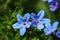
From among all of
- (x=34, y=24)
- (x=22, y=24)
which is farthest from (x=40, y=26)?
(x=22, y=24)

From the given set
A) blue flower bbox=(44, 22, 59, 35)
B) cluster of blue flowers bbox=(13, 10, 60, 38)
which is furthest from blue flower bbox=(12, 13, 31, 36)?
blue flower bbox=(44, 22, 59, 35)

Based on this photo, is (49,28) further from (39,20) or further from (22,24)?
(22,24)

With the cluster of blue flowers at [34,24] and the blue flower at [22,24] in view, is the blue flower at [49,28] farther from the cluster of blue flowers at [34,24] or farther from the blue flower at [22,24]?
the blue flower at [22,24]

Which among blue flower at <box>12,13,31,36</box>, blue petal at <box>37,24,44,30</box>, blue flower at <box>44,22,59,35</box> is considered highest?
blue flower at <box>12,13,31,36</box>

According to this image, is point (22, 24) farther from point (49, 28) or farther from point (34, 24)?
point (49, 28)

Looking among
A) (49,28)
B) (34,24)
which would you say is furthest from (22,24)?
(49,28)

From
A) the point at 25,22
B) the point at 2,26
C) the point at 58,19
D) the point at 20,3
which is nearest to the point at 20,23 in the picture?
the point at 25,22

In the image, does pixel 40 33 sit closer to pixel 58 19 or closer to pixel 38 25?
pixel 38 25

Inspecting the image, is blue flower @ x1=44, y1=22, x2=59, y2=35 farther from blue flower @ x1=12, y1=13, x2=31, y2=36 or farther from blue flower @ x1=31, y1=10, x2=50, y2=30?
blue flower @ x1=12, y1=13, x2=31, y2=36

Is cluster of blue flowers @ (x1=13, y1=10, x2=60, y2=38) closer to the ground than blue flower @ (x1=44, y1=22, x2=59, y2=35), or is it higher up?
higher up
